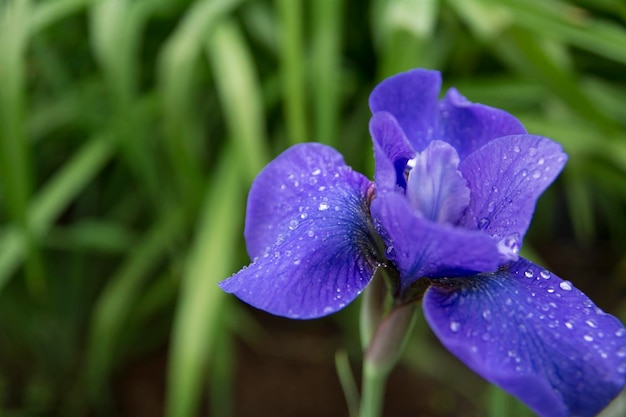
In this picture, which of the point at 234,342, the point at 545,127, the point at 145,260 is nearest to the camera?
the point at 545,127

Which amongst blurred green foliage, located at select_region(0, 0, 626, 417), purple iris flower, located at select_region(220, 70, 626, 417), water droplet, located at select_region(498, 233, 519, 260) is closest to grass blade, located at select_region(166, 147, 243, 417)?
blurred green foliage, located at select_region(0, 0, 626, 417)

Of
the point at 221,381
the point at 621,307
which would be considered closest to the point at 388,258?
the point at 221,381

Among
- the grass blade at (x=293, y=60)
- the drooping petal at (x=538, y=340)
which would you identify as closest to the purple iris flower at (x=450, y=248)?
the drooping petal at (x=538, y=340)

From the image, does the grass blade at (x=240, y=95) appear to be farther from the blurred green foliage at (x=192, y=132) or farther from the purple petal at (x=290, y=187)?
the purple petal at (x=290, y=187)

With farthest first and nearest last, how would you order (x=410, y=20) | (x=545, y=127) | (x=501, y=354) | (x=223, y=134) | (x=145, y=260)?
(x=223, y=134)
(x=145, y=260)
(x=545, y=127)
(x=410, y=20)
(x=501, y=354)

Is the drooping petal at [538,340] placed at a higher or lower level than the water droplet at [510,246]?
lower

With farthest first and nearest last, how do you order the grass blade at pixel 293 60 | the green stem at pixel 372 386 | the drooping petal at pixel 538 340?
the grass blade at pixel 293 60
the green stem at pixel 372 386
the drooping petal at pixel 538 340

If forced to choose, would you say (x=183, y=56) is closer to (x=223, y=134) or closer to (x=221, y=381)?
(x=223, y=134)

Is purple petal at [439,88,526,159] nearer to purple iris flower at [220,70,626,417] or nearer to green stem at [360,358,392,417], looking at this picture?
purple iris flower at [220,70,626,417]
